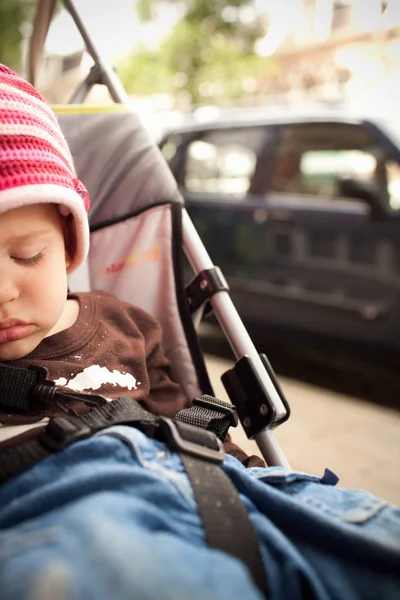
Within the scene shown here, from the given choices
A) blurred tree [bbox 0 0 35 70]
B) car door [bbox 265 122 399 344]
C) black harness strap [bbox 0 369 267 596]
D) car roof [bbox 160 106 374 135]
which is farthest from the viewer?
blurred tree [bbox 0 0 35 70]

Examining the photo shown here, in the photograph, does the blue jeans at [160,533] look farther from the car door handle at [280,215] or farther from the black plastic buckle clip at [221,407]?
the car door handle at [280,215]

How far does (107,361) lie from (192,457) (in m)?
0.32

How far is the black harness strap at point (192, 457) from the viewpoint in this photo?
76 cm

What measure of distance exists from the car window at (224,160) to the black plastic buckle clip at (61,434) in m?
2.89

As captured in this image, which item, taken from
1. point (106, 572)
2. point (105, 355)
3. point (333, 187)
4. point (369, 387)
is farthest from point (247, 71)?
point (106, 572)

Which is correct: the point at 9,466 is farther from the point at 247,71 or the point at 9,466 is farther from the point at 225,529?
the point at 247,71

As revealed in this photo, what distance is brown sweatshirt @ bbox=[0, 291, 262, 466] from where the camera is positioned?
1.07 m

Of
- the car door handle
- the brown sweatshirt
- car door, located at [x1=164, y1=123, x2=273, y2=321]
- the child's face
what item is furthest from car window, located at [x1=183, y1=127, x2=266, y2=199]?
the child's face

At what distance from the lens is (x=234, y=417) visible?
44.0 inches

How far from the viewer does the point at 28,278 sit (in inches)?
37.2

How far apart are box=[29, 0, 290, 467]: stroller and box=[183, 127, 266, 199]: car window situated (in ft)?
6.98

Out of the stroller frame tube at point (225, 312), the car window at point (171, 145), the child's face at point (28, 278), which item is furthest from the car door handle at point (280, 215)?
the child's face at point (28, 278)

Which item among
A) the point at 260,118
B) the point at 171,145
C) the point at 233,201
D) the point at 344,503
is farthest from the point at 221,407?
the point at 171,145

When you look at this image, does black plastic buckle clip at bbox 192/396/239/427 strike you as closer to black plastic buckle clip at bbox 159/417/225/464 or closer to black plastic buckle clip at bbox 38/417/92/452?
black plastic buckle clip at bbox 159/417/225/464
